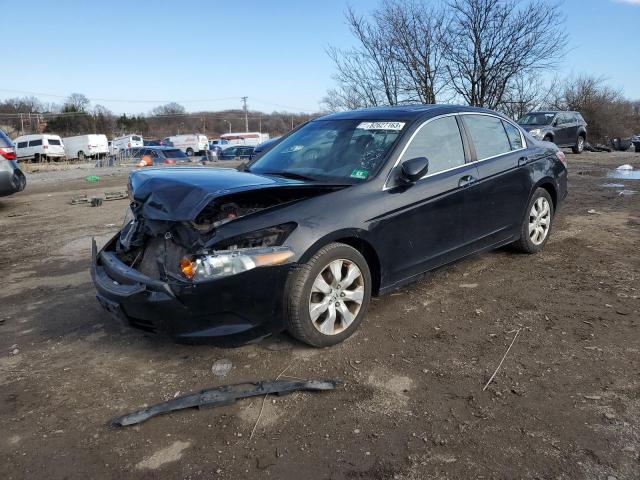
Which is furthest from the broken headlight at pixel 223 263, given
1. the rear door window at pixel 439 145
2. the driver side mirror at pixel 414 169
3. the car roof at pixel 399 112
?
the car roof at pixel 399 112

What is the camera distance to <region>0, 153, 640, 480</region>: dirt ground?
2312 mm

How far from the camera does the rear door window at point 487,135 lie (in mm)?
4660

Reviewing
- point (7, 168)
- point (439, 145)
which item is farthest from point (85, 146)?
point (439, 145)

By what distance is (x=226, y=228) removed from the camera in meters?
3.04

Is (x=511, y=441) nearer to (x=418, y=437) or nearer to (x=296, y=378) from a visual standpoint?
(x=418, y=437)

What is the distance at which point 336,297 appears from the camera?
3414 mm

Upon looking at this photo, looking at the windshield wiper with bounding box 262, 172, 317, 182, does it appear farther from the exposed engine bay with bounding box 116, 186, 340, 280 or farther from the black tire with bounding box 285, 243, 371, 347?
the black tire with bounding box 285, 243, 371, 347

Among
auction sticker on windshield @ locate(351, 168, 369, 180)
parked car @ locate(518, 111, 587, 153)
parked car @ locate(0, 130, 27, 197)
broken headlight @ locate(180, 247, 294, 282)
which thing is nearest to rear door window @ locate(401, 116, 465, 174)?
auction sticker on windshield @ locate(351, 168, 369, 180)

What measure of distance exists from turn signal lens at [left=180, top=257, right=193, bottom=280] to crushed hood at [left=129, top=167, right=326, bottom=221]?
0.25 m

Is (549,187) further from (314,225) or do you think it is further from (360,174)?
(314,225)

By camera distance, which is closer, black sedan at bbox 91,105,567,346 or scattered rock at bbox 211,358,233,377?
black sedan at bbox 91,105,567,346

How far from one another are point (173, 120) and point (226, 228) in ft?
376

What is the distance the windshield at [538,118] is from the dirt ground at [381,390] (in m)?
16.5

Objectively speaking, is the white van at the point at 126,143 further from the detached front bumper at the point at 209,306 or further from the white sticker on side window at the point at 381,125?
the detached front bumper at the point at 209,306
